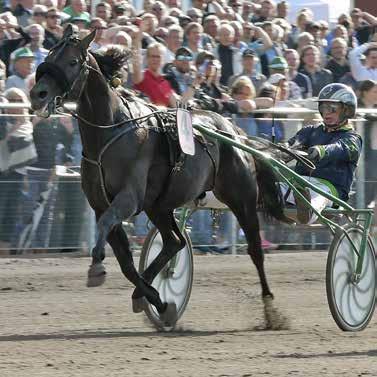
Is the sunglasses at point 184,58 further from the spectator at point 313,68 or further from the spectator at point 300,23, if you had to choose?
the spectator at point 300,23

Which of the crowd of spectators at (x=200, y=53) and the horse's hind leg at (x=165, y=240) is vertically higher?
the crowd of spectators at (x=200, y=53)

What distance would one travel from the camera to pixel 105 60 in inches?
282

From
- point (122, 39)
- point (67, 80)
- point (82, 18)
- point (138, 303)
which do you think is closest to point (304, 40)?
point (82, 18)

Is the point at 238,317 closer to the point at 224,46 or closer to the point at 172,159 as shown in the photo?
the point at 172,159

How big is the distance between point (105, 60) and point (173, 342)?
176 cm

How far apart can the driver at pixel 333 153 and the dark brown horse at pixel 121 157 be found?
630mm

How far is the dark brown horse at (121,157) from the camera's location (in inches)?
265

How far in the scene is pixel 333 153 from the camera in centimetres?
755

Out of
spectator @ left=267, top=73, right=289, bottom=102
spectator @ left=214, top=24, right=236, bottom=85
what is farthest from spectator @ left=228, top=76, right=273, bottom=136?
spectator @ left=214, top=24, right=236, bottom=85

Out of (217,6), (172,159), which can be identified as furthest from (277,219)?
(217,6)

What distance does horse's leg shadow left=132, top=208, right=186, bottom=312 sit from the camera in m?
7.27

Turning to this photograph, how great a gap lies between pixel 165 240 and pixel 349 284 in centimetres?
121

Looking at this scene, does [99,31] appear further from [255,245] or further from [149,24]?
[255,245]

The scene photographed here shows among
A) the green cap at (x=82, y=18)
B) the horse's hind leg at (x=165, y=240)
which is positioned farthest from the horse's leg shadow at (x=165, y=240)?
the green cap at (x=82, y=18)
